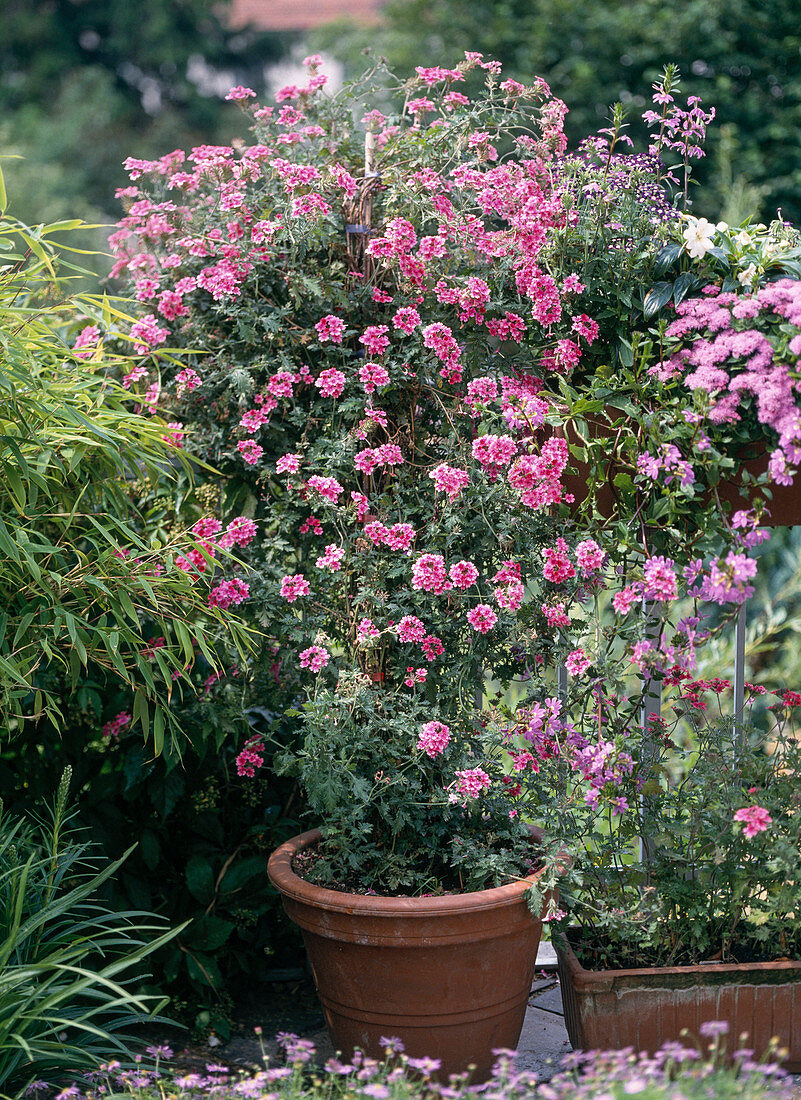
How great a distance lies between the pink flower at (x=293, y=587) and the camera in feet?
6.42

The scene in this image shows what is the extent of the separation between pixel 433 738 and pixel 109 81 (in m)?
13.5

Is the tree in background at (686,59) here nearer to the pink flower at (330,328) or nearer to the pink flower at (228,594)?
the pink flower at (330,328)

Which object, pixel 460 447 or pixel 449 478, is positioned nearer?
pixel 449 478

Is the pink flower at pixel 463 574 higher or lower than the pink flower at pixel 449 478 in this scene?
lower

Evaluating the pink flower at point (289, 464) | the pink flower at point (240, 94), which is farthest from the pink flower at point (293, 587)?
the pink flower at point (240, 94)

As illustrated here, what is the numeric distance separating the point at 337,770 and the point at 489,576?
51 cm

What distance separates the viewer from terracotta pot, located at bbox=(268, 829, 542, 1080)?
5.76 feet

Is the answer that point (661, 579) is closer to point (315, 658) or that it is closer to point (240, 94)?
point (315, 658)

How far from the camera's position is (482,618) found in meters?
Answer: 1.85

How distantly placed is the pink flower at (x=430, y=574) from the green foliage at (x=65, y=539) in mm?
387

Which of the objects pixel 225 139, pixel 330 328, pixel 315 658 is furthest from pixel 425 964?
pixel 225 139

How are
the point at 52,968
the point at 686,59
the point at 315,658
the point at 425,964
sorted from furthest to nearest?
the point at 686,59 < the point at 315,658 < the point at 425,964 < the point at 52,968

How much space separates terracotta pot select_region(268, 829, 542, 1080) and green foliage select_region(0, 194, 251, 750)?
0.49m

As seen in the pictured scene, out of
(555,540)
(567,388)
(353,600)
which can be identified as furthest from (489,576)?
(567,388)
